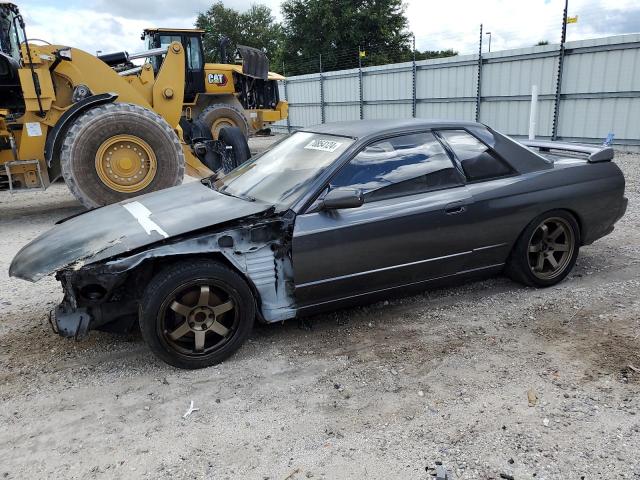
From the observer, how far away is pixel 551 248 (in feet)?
13.9

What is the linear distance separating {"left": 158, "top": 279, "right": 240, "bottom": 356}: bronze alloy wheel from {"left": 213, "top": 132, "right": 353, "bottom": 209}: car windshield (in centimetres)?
71

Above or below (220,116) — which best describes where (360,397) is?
below

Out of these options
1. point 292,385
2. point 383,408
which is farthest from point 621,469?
point 292,385

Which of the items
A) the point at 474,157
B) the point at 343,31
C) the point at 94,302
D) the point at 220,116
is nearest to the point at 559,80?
the point at 220,116

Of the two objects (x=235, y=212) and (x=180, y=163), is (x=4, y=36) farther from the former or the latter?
(x=235, y=212)

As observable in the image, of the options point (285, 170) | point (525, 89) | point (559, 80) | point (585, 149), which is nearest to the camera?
point (285, 170)

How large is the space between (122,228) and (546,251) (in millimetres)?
3351

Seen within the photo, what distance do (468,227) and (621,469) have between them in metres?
1.88

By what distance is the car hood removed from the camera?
9.79 ft

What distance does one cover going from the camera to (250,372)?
3141mm

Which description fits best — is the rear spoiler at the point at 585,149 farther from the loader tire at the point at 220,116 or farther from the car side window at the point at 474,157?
the loader tire at the point at 220,116

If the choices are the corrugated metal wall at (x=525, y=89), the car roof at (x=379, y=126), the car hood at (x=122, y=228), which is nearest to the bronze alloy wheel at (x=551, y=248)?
the car roof at (x=379, y=126)

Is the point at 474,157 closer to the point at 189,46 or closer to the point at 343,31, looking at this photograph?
the point at 189,46

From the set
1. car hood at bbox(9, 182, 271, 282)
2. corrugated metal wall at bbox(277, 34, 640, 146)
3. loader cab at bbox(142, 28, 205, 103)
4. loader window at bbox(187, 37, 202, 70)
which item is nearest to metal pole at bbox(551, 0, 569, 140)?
corrugated metal wall at bbox(277, 34, 640, 146)
